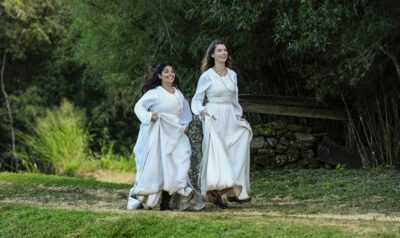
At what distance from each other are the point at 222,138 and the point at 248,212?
0.89 metres

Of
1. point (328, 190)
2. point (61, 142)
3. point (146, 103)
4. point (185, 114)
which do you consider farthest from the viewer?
point (61, 142)

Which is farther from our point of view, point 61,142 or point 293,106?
point 61,142

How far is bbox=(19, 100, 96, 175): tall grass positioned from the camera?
19.6 m

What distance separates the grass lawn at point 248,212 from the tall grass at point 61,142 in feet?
21.0

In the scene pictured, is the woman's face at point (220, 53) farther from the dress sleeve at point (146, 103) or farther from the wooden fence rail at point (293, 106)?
the wooden fence rail at point (293, 106)

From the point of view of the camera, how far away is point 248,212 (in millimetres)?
8805

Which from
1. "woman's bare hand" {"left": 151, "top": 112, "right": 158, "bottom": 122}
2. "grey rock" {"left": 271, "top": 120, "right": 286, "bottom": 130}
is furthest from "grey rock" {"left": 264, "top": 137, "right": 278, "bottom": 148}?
"woman's bare hand" {"left": 151, "top": 112, "right": 158, "bottom": 122}

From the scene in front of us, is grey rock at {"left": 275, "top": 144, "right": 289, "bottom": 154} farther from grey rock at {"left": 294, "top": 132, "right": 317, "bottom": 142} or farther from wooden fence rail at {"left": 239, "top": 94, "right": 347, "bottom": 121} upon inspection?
wooden fence rail at {"left": 239, "top": 94, "right": 347, "bottom": 121}

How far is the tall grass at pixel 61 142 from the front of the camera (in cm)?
1962

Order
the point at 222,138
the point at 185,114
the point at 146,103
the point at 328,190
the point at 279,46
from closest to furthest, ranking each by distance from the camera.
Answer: the point at 146,103 → the point at 222,138 → the point at 185,114 → the point at 328,190 → the point at 279,46

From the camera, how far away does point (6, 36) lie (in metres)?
21.3

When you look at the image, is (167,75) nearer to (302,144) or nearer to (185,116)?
(185,116)

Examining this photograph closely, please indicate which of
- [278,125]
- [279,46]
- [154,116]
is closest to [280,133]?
[278,125]

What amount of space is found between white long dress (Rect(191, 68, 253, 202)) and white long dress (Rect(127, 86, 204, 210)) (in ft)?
0.70
